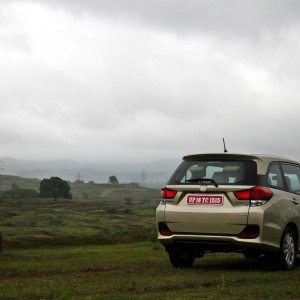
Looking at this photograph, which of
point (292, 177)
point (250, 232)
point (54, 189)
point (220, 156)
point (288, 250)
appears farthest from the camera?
point (54, 189)

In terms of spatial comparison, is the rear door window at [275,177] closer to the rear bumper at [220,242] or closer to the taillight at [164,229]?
the rear bumper at [220,242]

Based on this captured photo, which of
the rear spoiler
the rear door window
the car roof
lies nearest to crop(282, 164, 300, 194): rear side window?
the rear door window

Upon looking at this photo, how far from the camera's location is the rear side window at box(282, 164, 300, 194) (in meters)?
12.2

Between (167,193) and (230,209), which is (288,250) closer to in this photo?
(230,209)

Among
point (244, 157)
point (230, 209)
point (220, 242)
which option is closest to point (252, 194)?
point (230, 209)

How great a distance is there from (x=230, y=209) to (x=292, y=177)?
2.35 m

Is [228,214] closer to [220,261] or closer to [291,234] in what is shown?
[291,234]

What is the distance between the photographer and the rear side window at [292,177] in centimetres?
1217

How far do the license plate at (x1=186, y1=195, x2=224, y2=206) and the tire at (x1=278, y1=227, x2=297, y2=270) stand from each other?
4.74 ft

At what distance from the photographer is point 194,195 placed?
11.1 metres

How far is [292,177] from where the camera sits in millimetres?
12531

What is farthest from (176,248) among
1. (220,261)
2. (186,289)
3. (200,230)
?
(186,289)

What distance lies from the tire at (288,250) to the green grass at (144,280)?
0.24 m

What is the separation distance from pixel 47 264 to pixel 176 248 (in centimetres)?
282
